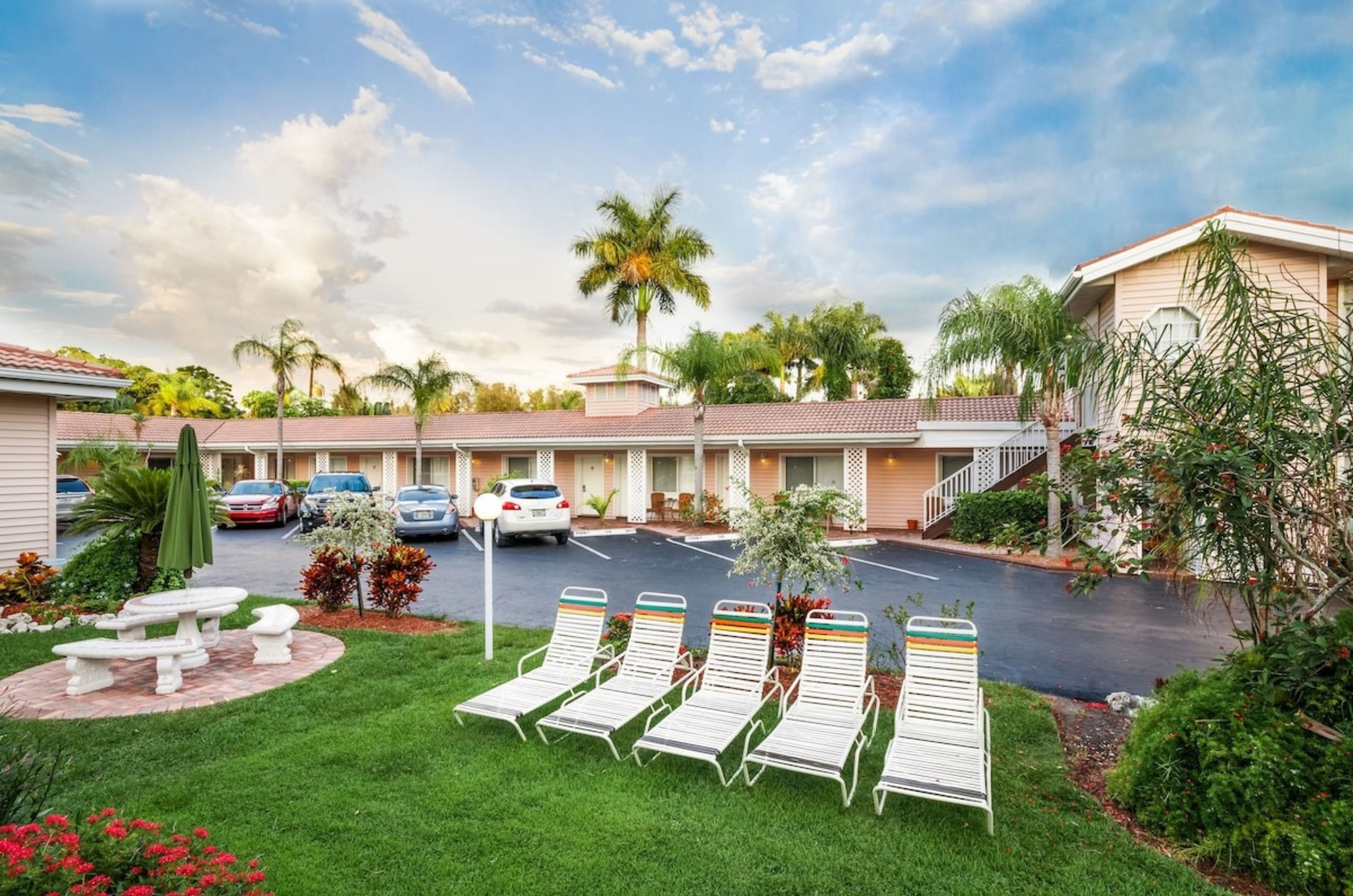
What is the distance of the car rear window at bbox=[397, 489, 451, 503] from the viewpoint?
1742 cm

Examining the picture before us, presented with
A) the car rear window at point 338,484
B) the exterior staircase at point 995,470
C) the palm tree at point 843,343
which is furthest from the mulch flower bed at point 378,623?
the palm tree at point 843,343

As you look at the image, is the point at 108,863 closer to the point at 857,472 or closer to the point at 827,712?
the point at 827,712

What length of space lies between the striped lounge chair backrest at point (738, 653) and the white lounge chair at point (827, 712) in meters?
0.38

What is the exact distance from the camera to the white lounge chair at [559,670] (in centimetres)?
521

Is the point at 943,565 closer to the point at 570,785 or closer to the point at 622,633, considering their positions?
the point at 622,633

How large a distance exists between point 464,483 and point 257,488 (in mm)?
7062

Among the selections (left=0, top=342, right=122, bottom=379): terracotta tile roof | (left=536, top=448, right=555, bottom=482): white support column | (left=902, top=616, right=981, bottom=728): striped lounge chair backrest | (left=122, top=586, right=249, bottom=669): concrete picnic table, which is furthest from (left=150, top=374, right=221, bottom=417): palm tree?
(left=902, top=616, right=981, bottom=728): striped lounge chair backrest

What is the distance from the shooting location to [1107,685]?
6441 millimetres

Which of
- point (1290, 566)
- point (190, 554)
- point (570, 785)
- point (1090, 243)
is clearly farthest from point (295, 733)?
point (1090, 243)

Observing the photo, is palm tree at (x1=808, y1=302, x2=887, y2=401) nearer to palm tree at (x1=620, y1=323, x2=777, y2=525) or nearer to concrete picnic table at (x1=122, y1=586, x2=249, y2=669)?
palm tree at (x1=620, y1=323, x2=777, y2=525)

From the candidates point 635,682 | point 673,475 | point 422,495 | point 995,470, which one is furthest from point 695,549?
point 635,682

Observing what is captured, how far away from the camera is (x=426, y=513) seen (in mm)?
16969

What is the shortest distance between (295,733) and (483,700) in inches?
62.6

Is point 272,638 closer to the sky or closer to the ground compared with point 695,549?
closer to the sky
